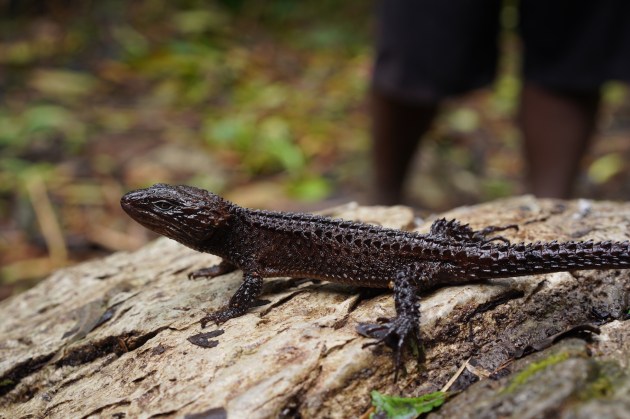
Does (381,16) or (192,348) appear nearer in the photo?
(192,348)

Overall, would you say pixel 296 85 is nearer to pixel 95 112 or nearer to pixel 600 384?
pixel 95 112

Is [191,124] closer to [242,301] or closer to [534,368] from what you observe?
[242,301]

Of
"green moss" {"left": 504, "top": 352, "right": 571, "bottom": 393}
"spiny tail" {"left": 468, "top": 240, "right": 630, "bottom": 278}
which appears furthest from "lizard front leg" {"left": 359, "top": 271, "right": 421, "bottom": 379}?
"green moss" {"left": 504, "top": 352, "right": 571, "bottom": 393}

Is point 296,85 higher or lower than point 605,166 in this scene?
higher

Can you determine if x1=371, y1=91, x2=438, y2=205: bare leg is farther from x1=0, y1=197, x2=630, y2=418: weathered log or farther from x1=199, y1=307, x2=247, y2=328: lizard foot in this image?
x1=199, y1=307, x2=247, y2=328: lizard foot

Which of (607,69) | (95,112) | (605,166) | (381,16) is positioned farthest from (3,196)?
(605,166)

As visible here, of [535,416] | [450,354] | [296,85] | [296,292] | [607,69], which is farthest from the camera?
[296,85]

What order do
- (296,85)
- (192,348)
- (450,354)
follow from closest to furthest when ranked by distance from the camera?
(450,354) < (192,348) < (296,85)
